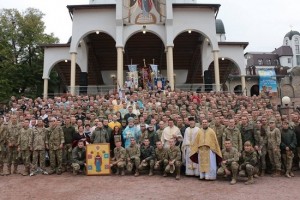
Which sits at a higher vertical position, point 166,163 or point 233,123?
point 233,123

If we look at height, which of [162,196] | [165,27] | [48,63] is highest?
[165,27]

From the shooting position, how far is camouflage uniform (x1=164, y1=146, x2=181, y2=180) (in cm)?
904

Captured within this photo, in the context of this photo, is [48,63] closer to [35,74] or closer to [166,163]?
[35,74]

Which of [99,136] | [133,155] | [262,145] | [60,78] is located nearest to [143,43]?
[60,78]

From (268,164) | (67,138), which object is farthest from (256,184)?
(67,138)

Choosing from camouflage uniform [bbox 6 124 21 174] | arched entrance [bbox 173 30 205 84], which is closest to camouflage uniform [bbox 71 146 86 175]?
camouflage uniform [bbox 6 124 21 174]

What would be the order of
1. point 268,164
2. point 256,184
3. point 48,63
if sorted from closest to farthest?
point 256,184, point 268,164, point 48,63

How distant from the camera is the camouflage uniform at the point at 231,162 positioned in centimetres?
855

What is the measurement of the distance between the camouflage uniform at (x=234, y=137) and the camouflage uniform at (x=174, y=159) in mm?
1375

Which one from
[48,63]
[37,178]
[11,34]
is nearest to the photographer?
[37,178]

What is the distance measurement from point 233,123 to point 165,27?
1391cm

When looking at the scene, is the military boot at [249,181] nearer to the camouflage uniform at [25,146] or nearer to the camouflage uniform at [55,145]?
the camouflage uniform at [55,145]

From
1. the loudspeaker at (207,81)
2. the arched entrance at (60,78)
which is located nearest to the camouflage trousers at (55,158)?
the loudspeaker at (207,81)

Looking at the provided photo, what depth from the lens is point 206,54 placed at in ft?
84.5
